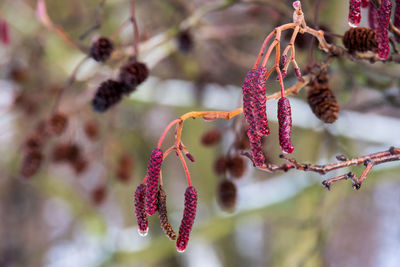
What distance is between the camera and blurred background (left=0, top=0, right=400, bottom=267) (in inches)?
49.0

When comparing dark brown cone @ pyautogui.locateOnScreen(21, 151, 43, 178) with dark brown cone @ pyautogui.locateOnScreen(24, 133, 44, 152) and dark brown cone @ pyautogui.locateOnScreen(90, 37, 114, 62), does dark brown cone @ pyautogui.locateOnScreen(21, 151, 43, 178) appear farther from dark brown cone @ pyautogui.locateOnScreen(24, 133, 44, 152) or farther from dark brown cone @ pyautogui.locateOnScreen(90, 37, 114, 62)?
Result: dark brown cone @ pyautogui.locateOnScreen(90, 37, 114, 62)

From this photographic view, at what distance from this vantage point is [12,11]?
1.84m

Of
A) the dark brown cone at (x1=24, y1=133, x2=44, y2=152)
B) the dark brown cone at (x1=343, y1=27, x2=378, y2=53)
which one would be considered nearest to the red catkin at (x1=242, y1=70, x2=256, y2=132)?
the dark brown cone at (x1=343, y1=27, x2=378, y2=53)

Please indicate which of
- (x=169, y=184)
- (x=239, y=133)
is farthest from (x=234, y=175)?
(x=169, y=184)

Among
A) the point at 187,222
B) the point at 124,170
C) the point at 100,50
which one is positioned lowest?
the point at 124,170

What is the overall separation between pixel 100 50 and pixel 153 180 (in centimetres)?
34

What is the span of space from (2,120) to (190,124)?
1.13m

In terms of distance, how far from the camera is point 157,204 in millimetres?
589

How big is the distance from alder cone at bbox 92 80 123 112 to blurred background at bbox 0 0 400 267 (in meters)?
0.26

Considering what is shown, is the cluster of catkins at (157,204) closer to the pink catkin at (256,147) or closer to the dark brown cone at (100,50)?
the pink catkin at (256,147)

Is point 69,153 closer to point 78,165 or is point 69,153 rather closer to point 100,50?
point 78,165

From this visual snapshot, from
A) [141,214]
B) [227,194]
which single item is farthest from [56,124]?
[141,214]

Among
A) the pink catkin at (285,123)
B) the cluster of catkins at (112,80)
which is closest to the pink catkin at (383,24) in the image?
the pink catkin at (285,123)

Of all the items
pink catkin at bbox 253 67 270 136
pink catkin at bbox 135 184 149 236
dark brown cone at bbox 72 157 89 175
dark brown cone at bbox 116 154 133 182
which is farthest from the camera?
dark brown cone at bbox 116 154 133 182
